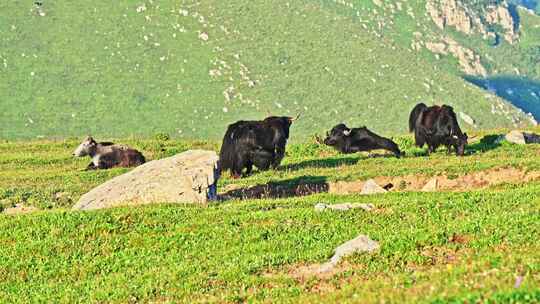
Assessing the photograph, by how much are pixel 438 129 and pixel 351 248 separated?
63.4 feet

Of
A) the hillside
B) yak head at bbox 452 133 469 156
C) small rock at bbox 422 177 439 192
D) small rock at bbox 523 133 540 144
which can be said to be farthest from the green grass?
the hillside

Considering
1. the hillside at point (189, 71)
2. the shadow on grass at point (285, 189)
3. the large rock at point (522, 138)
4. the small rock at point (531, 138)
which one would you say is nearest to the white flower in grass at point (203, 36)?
the hillside at point (189, 71)

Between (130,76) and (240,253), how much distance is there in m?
147

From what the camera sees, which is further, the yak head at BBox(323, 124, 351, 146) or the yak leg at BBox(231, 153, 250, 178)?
the yak head at BBox(323, 124, 351, 146)

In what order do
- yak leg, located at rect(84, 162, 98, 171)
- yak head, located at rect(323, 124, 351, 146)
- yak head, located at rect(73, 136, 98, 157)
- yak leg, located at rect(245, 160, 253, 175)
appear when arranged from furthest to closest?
yak head, located at rect(73, 136, 98, 157) → yak head, located at rect(323, 124, 351, 146) → yak leg, located at rect(84, 162, 98, 171) → yak leg, located at rect(245, 160, 253, 175)

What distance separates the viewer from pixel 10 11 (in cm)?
16400

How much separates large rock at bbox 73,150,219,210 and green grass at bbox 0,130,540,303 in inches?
53.2

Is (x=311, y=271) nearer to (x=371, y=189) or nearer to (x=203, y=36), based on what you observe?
(x=371, y=189)

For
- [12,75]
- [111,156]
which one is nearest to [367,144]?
[111,156]

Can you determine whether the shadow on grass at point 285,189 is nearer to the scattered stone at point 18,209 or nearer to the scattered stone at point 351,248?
the scattered stone at point 18,209

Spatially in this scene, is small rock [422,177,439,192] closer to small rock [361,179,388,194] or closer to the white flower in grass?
small rock [361,179,388,194]

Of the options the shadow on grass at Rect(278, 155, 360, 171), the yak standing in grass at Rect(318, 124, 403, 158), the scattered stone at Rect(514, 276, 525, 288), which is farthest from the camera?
the yak standing in grass at Rect(318, 124, 403, 158)

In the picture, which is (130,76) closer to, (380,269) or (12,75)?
(12,75)

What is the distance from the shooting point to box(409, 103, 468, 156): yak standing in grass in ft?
113
